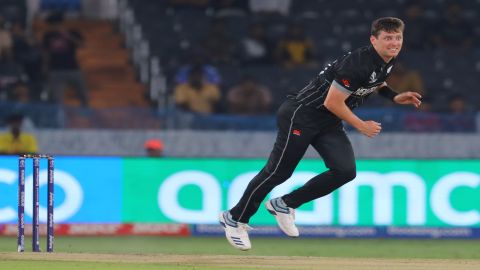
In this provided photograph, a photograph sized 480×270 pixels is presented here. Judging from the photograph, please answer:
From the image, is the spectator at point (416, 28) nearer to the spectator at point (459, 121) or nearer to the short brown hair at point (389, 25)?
the spectator at point (459, 121)

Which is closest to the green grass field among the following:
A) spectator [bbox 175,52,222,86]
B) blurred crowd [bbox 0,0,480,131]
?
blurred crowd [bbox 0,0,480,131]

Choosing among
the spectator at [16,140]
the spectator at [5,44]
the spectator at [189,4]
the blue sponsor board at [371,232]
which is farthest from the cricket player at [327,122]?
the spectator at [189,4]

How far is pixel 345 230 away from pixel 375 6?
7.79m

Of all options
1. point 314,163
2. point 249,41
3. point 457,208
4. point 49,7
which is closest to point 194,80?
point 249,41

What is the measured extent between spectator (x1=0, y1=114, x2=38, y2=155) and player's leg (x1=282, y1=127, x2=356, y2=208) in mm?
7493

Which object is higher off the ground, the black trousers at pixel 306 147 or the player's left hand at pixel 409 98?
the player's left hand at pixel 409 98

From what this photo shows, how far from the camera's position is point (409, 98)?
10.9 metres

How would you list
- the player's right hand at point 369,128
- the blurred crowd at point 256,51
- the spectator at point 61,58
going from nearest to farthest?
the player's right hand at point 369,128, the blurred crowd at point 256,51, the spectator at point 61,58

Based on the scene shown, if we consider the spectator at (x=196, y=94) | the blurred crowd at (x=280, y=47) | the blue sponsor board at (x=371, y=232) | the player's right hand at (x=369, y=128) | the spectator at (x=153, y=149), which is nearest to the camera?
the player's right hand at (x=369, y=128)

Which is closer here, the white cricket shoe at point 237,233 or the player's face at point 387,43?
the player's face at point 387,43

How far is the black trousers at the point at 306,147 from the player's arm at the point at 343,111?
0.43 meters

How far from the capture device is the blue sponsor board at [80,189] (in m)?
16.3

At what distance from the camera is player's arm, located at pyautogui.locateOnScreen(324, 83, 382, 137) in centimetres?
1002

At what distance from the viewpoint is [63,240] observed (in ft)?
51.7
